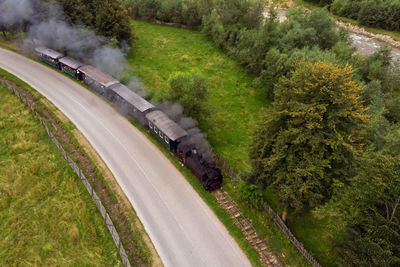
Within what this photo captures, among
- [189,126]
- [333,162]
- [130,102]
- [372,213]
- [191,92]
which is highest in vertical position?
[333,162]

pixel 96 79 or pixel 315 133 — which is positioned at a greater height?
pixel 315 133

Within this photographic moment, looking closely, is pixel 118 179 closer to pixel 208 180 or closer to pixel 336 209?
pixel 208 180

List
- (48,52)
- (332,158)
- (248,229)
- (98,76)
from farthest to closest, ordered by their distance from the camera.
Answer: (48,52) → (98,76) → (248,229) → (332,158)

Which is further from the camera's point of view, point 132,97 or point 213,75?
point 213,75

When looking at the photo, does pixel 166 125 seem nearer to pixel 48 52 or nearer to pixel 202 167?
pixel 202 167

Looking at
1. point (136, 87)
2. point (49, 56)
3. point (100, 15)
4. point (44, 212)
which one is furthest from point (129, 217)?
point (100, 15)

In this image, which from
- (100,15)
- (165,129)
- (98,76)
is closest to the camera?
(165,129)
